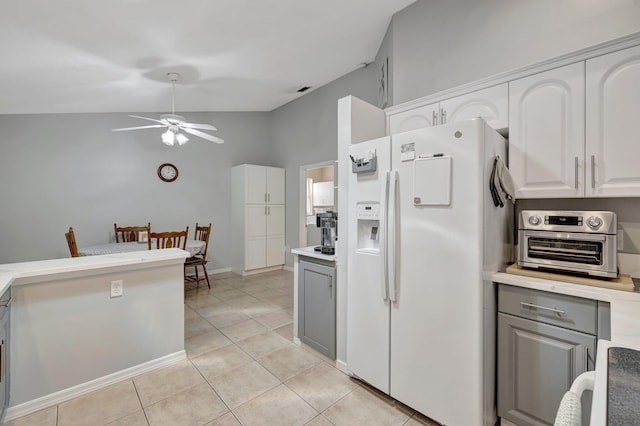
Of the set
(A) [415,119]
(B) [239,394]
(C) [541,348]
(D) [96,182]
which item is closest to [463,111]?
(A) [415,119]

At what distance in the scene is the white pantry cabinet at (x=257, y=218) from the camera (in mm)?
5230

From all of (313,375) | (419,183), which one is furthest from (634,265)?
(313,375)

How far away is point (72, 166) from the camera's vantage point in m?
4.16

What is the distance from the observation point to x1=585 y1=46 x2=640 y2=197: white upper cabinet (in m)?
1.49

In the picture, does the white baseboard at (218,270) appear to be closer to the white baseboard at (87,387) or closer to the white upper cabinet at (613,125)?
the white baseboard at (87,387)

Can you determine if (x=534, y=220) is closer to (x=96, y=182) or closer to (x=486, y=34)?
(x=486, y=34)

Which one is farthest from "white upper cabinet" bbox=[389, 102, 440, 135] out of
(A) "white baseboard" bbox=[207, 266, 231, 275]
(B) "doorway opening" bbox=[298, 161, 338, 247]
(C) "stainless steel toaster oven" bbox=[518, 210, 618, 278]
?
(A) "white baseboard" bbox=[207, 266, 231, 275]

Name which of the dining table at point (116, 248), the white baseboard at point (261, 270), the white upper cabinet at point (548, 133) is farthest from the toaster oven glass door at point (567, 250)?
the white baseboard at point (261, 270)

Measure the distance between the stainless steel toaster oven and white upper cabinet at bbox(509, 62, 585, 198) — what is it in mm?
193

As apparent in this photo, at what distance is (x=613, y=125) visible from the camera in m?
1.54

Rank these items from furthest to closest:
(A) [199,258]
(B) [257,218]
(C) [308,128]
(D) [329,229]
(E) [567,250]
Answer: (B) [257,218], (C) [308,128], (A) [199,258], (D) [329,229], (E) [567,250]

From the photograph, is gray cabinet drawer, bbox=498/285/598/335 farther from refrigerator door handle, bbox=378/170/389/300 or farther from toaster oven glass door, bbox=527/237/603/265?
refrigerator door handle, bbox=378/170/389/300

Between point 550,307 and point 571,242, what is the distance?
398 millimetres

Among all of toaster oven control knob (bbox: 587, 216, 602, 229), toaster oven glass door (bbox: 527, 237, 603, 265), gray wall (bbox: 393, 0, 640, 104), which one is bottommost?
toaster oven glass door (bbox: 527, 237, 603, 265)
